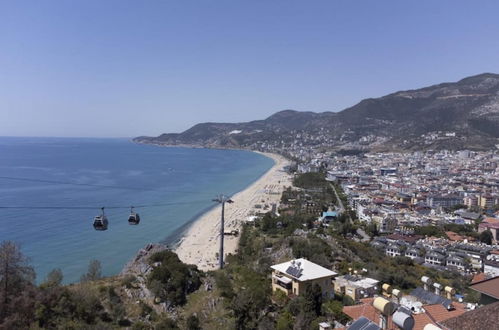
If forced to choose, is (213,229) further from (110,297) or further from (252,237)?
(110,297)

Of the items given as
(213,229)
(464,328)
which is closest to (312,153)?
(213,229)

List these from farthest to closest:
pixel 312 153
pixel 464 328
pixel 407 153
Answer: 1. pixel 312 153
2. pixel 407 153
3. pixel 464 328

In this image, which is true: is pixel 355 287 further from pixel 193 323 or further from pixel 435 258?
pixel 435 258

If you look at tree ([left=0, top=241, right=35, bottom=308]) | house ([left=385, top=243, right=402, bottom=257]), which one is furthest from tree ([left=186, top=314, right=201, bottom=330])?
house ([left=385, top=243, right=402, bottom=257])

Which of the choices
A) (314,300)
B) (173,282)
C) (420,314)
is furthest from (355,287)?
(420,314)

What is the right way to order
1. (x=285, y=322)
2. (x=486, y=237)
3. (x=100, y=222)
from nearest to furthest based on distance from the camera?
(x=285, y=322) → (x=100, y=222) → (x=486, y=237)

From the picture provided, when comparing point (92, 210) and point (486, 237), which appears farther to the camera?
point (92, 210)
